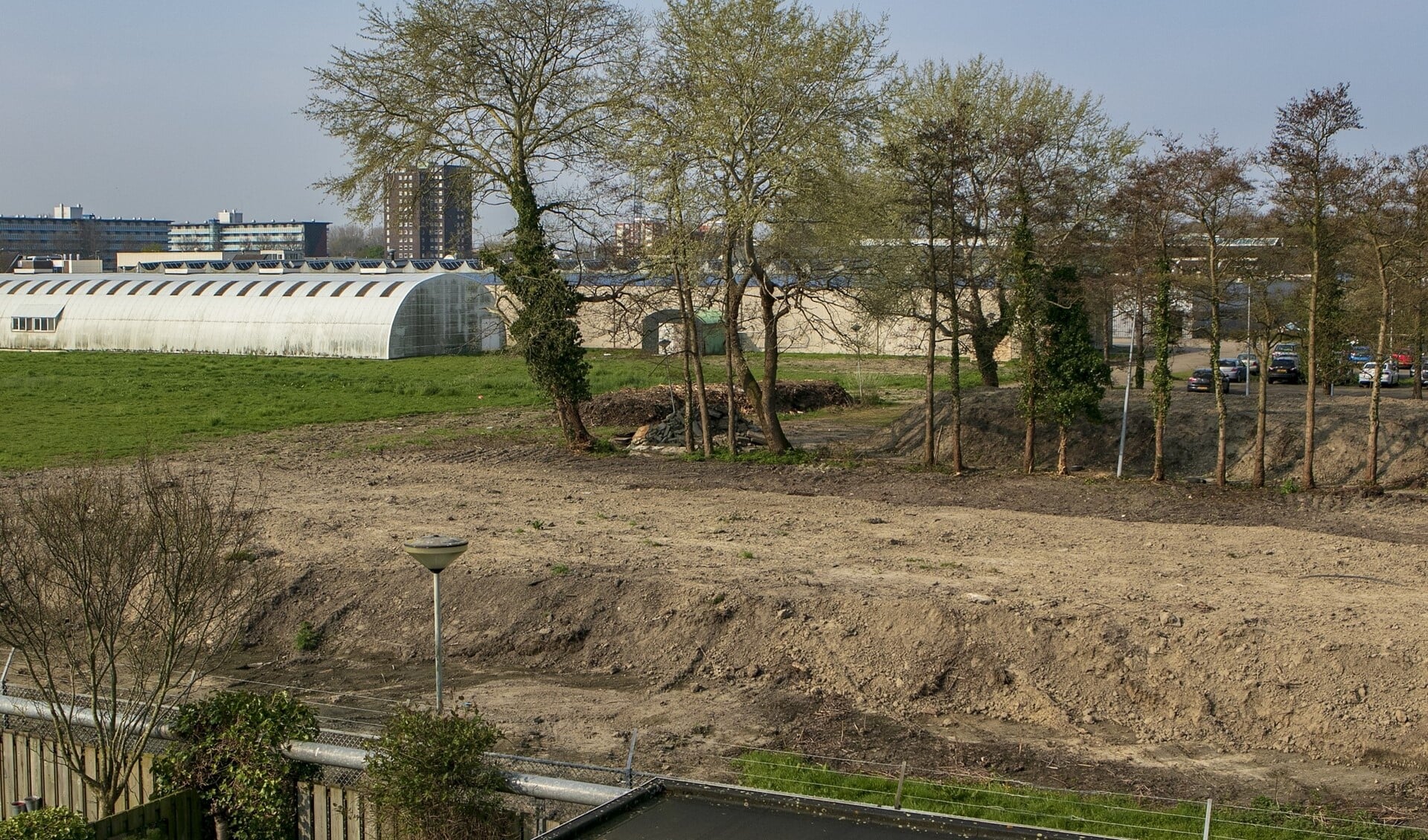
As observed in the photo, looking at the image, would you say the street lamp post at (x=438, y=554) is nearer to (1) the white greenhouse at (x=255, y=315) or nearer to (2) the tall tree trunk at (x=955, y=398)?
(2) the tall tree trunk at (x=955, y=398)

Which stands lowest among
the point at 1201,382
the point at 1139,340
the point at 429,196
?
the point at 1201,382

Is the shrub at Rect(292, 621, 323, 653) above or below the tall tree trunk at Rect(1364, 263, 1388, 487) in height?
below

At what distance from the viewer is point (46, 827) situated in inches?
344

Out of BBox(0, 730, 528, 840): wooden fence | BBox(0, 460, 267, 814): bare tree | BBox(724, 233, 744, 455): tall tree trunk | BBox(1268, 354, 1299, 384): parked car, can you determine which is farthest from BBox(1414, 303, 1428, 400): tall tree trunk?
BBox(0, 460, 267, 814): bare tree

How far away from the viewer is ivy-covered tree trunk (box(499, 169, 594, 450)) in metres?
27.1

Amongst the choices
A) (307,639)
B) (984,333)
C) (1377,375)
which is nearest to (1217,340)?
(1377,375)

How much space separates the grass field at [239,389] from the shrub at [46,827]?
17.5 metres

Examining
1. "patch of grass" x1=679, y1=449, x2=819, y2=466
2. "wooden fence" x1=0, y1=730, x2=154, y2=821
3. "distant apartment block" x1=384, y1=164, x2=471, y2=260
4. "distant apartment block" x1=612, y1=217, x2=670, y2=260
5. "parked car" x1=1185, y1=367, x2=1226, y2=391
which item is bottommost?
"wooden fence" x1=0, y1=730, x2=154, y2=821

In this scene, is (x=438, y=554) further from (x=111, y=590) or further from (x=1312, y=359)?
(x=1312, y=359)

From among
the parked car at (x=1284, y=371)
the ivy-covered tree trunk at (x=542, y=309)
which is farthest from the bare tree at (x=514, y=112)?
the parked car at (x=1284, y=371)

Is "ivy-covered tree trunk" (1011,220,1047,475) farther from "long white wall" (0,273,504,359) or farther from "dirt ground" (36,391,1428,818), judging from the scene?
"long white wall" (0,273,504,359)

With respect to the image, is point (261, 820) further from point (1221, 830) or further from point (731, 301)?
point (731, 301)

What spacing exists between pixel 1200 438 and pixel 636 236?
40.1 ft

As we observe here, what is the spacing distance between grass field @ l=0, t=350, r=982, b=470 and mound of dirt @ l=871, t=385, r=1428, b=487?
6.72 m
